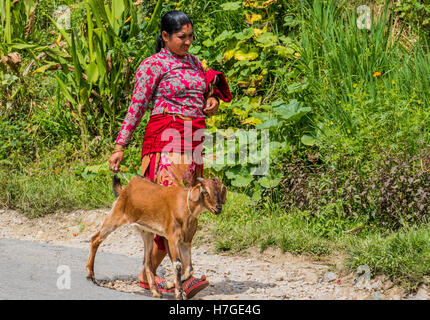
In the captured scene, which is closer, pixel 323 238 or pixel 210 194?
pixel 210 194

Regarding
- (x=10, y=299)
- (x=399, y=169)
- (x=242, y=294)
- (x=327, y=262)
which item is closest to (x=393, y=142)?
(x=399, y=169)

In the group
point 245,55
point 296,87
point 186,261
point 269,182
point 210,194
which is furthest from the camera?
point 245,55

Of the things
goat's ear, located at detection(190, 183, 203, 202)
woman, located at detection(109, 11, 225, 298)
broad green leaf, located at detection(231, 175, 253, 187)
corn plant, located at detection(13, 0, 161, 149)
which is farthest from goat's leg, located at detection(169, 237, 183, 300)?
corn plant, located at detection(13, 0, 161, 149)

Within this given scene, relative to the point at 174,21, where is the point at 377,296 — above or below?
below

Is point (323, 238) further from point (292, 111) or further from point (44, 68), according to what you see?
point (44, 68)

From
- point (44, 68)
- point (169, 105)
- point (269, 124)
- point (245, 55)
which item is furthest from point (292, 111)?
point (44, 68)

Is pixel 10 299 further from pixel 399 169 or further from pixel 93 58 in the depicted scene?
pixel 93 58

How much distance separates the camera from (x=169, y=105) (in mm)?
4957

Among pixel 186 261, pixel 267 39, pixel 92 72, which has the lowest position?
pixel 186 261

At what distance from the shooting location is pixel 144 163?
16.8 feet

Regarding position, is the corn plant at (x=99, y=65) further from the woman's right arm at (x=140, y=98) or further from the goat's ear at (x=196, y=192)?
the goat's ear at (x=196, y=192)

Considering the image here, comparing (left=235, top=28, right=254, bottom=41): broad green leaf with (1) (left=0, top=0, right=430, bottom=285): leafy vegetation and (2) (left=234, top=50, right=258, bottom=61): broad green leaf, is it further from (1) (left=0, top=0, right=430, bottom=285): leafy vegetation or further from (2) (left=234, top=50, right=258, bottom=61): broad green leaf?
(2) (left=234, top=50, right=258, bottom=61): broad green leaf

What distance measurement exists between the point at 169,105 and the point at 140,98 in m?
0.22

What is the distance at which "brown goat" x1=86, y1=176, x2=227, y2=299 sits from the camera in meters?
4.48
